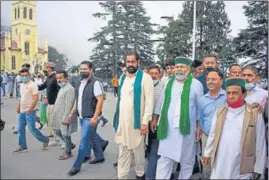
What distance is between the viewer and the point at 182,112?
3.29 m

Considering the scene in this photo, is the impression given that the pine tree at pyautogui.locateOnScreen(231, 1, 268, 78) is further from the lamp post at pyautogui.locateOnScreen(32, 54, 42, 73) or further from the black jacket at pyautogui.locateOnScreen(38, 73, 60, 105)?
the lamp post at pyautogui.locateOnScreen(32, 54, 42, 73)

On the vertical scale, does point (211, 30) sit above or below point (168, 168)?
above

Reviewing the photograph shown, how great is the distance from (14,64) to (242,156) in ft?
7.37

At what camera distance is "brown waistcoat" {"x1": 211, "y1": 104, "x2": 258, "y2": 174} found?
9.58 feet

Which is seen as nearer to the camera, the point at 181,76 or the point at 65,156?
→ the point at 181,76

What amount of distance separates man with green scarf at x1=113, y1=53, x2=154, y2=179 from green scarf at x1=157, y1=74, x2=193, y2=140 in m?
0.22

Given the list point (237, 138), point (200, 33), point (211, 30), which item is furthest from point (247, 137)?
point (211, 30)

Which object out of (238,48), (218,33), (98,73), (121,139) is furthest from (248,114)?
(218,33)

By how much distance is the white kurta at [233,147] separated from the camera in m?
2.96

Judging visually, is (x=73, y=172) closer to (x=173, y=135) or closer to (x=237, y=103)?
(x=173, y=135)

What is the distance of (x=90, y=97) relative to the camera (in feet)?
13.8

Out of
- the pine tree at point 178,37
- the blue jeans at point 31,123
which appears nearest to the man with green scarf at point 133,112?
the blue jeans at point 31,123

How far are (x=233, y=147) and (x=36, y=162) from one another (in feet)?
7.53

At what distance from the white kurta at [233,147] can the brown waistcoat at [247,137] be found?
0.03 m
